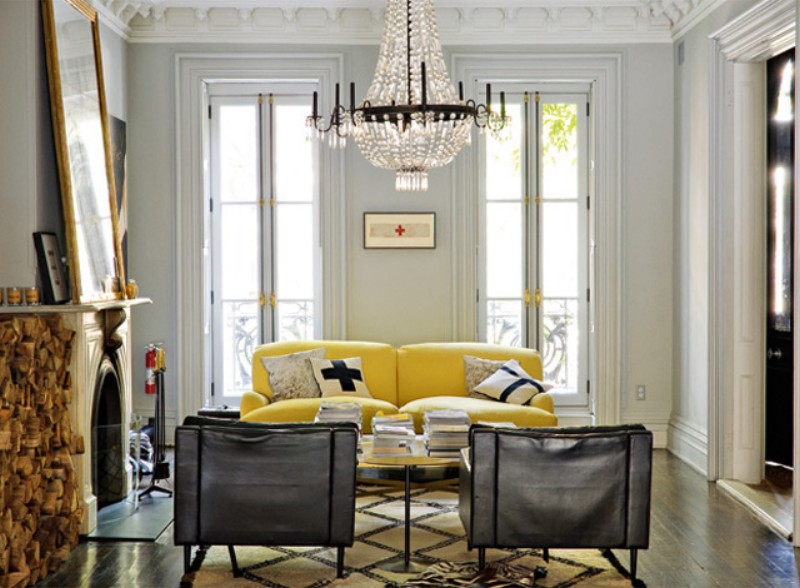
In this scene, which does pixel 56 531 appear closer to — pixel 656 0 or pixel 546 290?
pixel 546 290

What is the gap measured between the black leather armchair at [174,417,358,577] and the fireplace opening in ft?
4.23

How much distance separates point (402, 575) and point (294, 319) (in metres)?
3.54

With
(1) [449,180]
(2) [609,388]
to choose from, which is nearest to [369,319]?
(1) [449,180]

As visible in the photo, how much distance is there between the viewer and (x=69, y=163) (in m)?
5.04

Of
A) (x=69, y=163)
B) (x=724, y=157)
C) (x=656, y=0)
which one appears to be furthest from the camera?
(x=656, y=0)

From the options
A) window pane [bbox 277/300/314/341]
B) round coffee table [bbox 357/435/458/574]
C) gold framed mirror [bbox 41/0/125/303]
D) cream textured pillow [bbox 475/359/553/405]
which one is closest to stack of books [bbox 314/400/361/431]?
round coffee table [bbox 357/435/458/574]

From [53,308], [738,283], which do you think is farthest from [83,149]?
[738,283]

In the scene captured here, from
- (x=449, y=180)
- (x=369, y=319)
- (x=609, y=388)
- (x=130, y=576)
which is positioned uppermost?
(x=449, y=180)

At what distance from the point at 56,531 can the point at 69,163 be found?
1901mm

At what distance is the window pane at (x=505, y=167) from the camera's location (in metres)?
7.50

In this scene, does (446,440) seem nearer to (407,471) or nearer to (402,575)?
(407,471)

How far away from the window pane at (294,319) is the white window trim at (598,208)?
1.15m

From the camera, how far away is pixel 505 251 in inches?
296

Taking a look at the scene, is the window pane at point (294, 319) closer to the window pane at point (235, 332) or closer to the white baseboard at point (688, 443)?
the window pane at point (235, 332)
